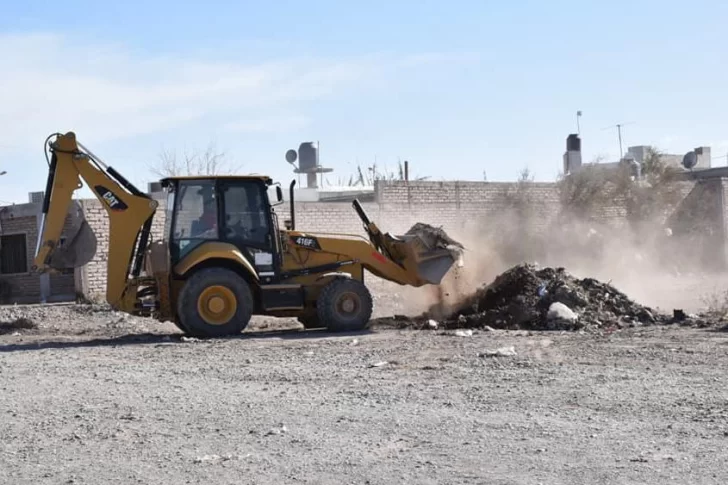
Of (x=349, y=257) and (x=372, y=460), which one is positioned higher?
(x=349, y=257)

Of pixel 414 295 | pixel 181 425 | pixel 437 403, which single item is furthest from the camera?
pixel 414 295

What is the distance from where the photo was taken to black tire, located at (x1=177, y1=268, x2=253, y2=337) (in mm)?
17359

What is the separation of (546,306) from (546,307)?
36mm

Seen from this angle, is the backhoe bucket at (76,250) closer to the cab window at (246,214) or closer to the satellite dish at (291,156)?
the cab window at (246,214)

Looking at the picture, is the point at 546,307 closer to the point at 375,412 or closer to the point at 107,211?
the point at 107,211

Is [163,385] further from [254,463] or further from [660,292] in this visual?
[660,292]

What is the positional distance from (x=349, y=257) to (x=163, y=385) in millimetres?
7448

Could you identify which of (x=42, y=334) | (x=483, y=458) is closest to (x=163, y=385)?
(x=483, y=458)

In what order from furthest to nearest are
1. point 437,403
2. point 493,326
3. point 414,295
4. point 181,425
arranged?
point 414,295, point 493,326, point 437,403, point 181,425

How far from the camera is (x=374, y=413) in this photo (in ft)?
32.9

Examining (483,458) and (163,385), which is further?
(163,385)

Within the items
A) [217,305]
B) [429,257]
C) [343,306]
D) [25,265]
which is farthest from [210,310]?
[25,265]

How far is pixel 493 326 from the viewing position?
1914 cm

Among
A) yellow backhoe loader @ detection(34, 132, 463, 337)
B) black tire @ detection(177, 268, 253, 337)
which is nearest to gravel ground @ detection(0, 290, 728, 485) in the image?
black tire @ detection(177, 268, 253, 337)
